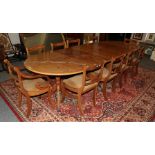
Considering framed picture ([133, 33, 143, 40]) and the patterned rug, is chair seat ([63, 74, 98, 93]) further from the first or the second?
framed picture ([133, 33, 143, 40])

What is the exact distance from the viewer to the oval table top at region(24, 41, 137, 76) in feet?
6.75

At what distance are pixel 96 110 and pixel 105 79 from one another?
55cm

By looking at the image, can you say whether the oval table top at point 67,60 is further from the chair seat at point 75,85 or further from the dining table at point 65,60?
the chair seat at point 75,85

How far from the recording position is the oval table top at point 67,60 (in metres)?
2.06

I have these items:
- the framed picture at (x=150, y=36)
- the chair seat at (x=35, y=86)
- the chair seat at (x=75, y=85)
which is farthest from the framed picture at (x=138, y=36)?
the chair seat at (x=35, y=86)

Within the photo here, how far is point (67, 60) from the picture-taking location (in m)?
2.42

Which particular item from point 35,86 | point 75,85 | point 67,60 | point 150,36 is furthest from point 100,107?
point 150,36

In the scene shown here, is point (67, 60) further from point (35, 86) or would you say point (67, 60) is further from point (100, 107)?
point (100, 107)

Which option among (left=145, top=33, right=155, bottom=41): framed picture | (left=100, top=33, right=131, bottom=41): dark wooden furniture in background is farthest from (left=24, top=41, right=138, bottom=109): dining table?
(left=100, top=33, right=131, bottom=41): dark wooden furniture in background

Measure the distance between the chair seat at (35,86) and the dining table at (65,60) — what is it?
211mm

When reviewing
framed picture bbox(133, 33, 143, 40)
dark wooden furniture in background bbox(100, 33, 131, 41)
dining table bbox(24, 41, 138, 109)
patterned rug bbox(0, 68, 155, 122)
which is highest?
dining table bbox(24, 41, 138, 109)

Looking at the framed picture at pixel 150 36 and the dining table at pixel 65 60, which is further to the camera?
the framed picture at pixel 150 36

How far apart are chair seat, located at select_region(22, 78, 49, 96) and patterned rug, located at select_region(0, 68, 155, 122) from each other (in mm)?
398

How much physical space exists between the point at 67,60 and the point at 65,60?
1.3 inches
